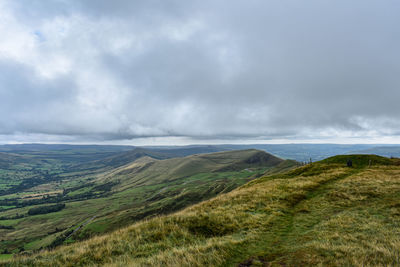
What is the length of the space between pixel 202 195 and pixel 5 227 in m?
201

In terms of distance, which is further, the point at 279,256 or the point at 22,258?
the point at 22,258

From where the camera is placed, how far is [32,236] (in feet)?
515

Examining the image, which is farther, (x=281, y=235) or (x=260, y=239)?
(x=281, y=235)

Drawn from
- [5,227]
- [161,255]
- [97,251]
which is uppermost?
[161,255]

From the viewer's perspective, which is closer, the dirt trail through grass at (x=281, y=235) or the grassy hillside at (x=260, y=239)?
the grassy hillside at (x=260, y=239)

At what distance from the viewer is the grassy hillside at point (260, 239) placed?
28.3 feet

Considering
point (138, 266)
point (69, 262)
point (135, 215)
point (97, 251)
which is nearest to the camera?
point (138, 266)

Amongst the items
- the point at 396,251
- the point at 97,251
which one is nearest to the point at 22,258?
the point at 97,251

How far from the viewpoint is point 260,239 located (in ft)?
39.5

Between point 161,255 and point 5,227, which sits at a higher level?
point 161,255

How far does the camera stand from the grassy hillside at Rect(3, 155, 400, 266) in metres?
8.64

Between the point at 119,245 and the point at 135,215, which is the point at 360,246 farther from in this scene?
the point at 135,215

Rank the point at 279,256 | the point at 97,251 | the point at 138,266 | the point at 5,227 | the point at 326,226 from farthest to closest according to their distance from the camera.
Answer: the point at 5,227 → the point at 326,226 → the point at 97,251 → the point at 279,256 → the point at 138,266

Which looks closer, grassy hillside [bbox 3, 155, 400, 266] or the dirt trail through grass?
grassy hillside [bbox 3, 155, 400, 266]
